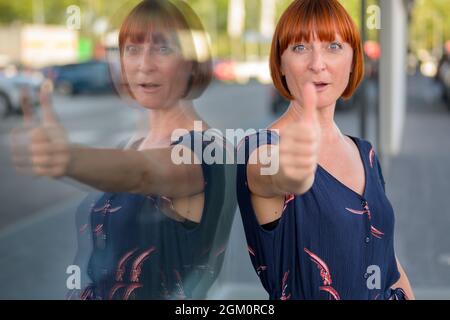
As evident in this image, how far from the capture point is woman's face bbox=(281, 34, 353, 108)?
1.37m

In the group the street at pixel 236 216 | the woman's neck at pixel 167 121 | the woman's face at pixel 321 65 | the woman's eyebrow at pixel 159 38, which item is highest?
the woman's eyebrow at pixel 159 38

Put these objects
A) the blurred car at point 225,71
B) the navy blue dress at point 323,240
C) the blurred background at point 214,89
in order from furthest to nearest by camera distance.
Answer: the blurred car at point 225,71, the blurred background at point 214,89, the navy blue dress at point 323,240

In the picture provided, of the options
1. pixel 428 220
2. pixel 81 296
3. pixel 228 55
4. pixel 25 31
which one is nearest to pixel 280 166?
pixel 81 296

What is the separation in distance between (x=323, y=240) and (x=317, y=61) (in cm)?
27

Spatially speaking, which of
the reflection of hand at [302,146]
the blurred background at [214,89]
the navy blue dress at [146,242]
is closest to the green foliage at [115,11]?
the blurred background at [214,89]

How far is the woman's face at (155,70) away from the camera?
1436 mm

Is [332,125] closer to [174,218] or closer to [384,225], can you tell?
[384,225]

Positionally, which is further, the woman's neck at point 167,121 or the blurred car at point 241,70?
the blurred car at point 241,70

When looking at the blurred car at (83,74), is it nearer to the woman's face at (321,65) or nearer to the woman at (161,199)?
the woman at (161,199)

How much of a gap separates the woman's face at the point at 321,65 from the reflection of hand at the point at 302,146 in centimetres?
23

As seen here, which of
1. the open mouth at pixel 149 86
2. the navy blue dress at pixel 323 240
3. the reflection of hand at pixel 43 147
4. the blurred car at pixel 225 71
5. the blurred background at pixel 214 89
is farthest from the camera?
the blurred car at pixel 225 71

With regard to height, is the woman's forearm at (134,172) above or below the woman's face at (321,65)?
below

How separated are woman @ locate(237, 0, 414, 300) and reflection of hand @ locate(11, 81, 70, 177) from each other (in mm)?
333
